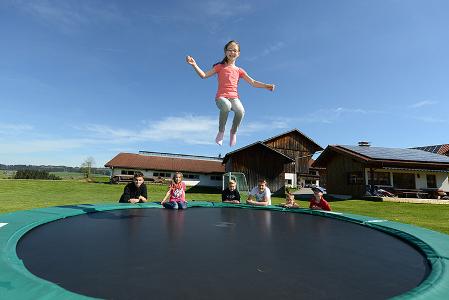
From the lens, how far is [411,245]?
2535mm

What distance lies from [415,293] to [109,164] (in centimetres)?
2273

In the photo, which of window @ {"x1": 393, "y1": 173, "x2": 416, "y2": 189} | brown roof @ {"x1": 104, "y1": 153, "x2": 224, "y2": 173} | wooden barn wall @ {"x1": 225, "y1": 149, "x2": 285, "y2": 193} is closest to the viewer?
window @ {"x1": 393, "y1": 173, "x2": 416, "y2": 189}

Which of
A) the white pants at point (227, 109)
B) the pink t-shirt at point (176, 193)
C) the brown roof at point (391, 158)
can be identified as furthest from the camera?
the brown roof at point (391, 158)

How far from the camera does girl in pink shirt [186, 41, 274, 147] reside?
11.0 feet

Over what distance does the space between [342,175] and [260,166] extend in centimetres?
443

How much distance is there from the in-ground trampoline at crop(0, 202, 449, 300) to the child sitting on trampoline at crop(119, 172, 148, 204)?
175 cm

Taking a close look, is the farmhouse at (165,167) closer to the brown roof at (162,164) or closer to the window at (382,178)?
the brown roof at (162,164)

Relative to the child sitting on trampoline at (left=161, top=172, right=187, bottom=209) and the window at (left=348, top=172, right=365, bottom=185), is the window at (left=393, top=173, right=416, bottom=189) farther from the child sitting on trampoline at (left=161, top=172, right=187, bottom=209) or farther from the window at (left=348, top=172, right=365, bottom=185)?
the child sitting on trampoline at (left=161, top=172, right=187, bottom=209)

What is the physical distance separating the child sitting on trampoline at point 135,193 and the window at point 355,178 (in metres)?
12.3

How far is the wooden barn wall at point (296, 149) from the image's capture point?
24.1 metres

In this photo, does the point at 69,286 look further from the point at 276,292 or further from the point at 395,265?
the point at 395,265

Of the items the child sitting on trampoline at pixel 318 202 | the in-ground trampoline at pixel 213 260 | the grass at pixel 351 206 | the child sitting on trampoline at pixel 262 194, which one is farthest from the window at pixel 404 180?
the in-ground trampoline at pixel 213 260

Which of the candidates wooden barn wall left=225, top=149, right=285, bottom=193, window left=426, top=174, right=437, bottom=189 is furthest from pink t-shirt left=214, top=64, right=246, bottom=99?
window left=426, top=174, right=437, bottom=189

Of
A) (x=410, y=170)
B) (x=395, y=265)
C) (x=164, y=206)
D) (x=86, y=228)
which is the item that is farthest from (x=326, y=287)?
(x=410, y=170)
